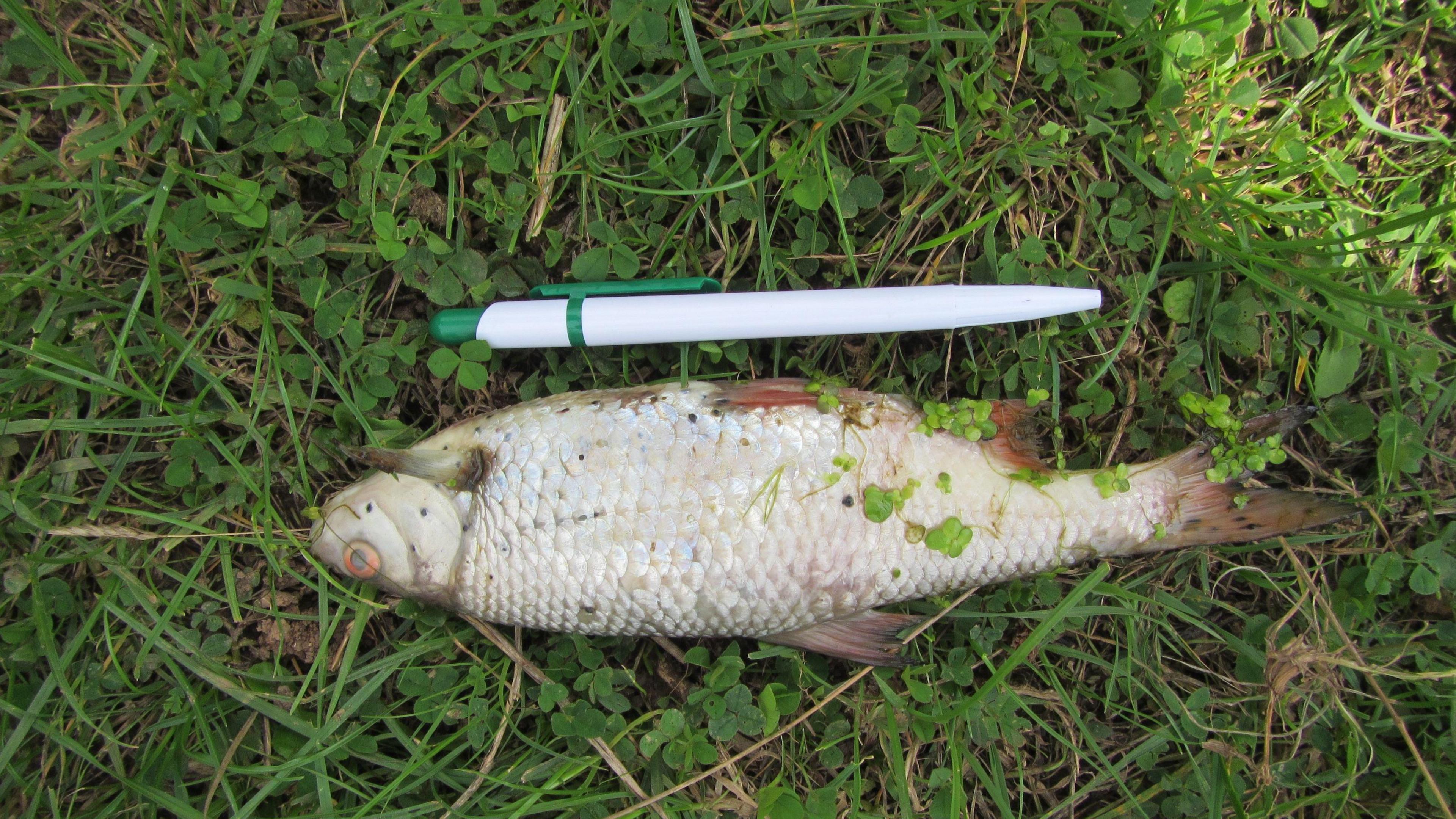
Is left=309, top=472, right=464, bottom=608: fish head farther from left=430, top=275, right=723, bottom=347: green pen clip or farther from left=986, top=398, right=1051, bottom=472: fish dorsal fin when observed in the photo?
left=986, top=398, right=1051, bottom=472: fish dorsal fin

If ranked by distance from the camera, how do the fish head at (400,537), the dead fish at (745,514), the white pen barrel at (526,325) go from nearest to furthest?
the dead fish at (745,514) < the fish head at (400,537) < the white pen barrel at (526,325)

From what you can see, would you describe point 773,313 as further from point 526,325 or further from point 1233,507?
point 1233,507

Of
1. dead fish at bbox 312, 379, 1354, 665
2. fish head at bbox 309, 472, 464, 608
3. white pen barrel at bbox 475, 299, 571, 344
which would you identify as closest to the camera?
dead fish at bbox 312, 379, 1354, 665

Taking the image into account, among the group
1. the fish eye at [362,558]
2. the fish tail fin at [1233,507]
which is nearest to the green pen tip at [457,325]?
the fish eye at [362,558]

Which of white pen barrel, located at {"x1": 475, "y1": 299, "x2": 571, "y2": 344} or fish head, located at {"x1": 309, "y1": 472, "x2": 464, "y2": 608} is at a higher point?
A: white pen barrel, located at {"x1": 475, "y1": 299, "x2": 571, "y2": 344}

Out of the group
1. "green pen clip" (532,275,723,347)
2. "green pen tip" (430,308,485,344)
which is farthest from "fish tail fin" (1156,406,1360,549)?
"green pen tip" (430,308,485,344)

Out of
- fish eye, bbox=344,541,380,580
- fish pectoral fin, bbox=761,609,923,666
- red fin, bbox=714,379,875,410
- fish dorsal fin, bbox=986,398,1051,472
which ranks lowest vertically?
fish pectoral fin, bbox=761,609,923,666

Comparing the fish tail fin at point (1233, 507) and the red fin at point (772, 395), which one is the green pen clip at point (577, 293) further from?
the fish tail fin at point (1233, 507)
